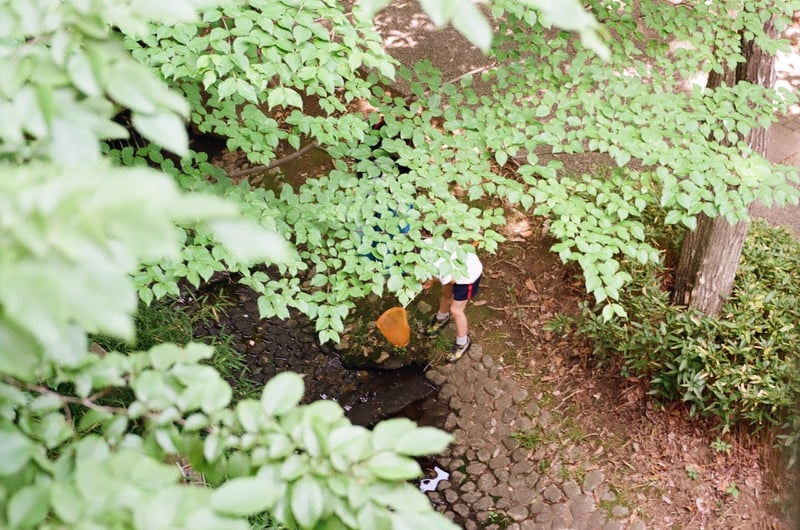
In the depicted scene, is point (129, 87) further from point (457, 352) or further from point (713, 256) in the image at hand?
point (713, 256)

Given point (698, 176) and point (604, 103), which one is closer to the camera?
point (698, 176)

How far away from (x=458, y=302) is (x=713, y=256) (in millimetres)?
2158

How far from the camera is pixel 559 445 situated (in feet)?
17.7

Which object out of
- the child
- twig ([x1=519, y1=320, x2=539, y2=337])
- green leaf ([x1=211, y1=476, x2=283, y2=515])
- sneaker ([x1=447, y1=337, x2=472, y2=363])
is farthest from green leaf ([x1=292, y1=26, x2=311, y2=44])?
twig ([x1=519, y1=320, x2=539, y2=337])

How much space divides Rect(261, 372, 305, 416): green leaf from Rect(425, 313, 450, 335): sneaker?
4.75 m

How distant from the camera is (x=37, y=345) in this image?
1.13 m

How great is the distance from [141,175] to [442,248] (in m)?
2.93

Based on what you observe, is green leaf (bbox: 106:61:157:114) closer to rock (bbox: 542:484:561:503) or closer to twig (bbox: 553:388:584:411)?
rock (bbox: 542:484:561:503)

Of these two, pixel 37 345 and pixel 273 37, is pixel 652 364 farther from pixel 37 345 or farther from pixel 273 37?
pixel 37 345

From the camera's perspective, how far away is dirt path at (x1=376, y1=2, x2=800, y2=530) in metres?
4.97

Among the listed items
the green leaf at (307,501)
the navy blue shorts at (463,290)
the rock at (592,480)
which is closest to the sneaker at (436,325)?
the navy blue shorts at (463,290)

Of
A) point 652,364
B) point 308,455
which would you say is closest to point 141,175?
point 308,455

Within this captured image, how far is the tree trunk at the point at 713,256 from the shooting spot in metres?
5.00

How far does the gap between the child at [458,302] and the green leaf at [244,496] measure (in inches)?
146
